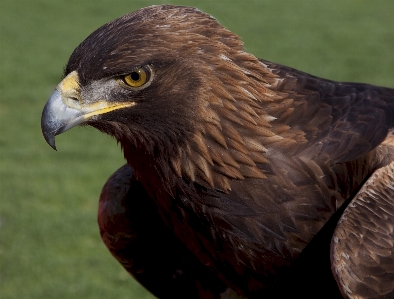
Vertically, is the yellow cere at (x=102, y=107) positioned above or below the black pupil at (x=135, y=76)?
below

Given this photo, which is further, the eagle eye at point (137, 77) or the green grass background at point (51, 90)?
the green grass background at point (51, 90)

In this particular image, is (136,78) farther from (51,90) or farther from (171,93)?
(51,90)

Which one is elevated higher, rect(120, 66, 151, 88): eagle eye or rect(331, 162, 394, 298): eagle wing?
rect(120, 66, 151, 88): eagle eye

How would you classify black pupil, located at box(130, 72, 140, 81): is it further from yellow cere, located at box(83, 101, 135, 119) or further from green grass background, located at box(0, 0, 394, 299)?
green grass background, located at box(0, 0, 394, 299)

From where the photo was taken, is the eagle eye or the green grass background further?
the green grass background

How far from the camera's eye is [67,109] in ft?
10.4

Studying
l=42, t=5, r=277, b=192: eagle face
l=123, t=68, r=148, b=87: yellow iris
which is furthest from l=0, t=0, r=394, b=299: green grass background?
l=123, t=68, r=148, b=87: yellow iris

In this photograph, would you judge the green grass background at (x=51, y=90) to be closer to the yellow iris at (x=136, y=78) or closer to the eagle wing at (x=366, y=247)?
the eagle wing at (x=366, y=247)

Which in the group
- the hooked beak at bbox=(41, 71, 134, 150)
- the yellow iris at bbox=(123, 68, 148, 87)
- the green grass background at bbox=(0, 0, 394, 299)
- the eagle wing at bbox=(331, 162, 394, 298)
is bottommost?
the green grass background at bbox=(0, 0, 394, 299)

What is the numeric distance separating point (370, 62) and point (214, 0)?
18.3 ft

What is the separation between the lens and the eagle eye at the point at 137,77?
3123 millimetres

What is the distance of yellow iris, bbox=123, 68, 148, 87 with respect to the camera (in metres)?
3.12

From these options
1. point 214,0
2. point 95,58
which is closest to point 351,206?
point 95,58

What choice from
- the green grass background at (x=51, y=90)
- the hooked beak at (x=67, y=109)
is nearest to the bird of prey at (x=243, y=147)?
the hooked beak at (x=67, y=109)
